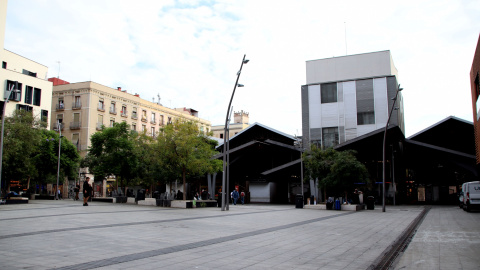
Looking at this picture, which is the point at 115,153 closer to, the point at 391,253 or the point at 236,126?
the point at 391,253

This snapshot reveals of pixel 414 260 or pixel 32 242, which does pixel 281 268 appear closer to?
pixel 414 260

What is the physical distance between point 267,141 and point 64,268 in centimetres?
3829

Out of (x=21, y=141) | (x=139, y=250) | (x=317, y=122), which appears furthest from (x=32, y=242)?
(x=317, y=122)

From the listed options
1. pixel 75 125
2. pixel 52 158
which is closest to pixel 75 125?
pixel 75 125

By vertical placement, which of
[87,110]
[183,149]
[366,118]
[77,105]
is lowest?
[183,149]

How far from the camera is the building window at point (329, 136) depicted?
1869 inches

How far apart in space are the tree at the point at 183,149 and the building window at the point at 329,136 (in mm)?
22958

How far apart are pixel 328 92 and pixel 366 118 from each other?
223 inches

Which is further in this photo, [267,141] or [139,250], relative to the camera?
[267,141]

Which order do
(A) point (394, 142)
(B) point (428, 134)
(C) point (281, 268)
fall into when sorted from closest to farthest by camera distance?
(C) point (281, 268), (A) point (394, 142), (B) point (428, 134)

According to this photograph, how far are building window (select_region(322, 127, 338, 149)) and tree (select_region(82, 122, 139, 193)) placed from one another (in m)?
23.9

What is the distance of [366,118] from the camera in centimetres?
4641

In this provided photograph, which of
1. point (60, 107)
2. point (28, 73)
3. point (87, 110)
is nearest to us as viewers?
point (28, 73)

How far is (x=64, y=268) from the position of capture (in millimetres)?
6258
